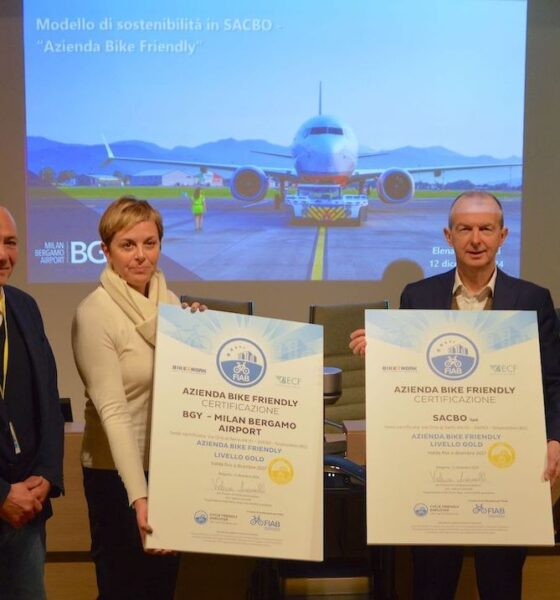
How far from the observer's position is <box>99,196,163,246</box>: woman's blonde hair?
231cm

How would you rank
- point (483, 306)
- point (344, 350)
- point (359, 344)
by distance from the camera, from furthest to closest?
point (344, 350), point (483, 306), point (359, 344)

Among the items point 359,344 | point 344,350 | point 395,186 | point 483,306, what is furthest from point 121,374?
point 395,186

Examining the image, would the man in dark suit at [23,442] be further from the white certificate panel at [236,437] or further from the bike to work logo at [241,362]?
the bike to work logo at [241,362]

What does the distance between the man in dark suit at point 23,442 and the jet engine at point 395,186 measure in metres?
3.74

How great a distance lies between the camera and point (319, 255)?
18.8 feet

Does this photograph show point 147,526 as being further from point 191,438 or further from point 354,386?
point 354,386

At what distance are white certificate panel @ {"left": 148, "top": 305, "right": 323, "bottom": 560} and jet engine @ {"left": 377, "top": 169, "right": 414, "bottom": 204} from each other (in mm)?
3566

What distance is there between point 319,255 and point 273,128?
0.92m

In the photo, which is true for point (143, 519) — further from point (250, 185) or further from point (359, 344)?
point (250, 185)

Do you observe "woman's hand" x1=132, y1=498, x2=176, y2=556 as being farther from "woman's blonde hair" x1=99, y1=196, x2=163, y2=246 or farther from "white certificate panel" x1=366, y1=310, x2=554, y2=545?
"woman's blonde hair" x1=99, y1=196, x2=163, y2=246

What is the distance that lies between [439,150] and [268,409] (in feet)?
12.5

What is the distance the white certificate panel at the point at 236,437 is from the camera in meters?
2.19
